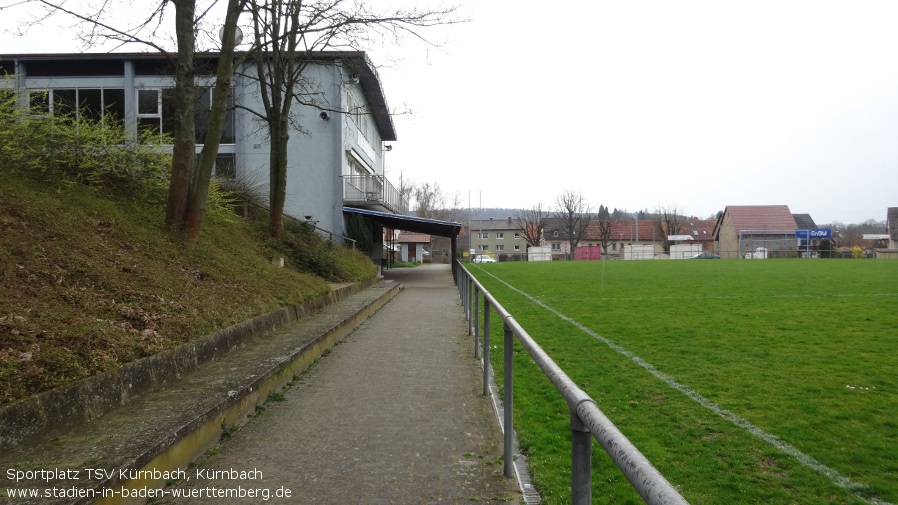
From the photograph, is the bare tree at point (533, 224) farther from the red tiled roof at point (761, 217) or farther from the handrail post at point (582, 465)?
the handrail post at point (582, 465)

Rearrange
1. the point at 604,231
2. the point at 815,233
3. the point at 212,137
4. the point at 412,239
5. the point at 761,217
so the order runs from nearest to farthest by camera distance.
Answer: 1. the point at 212,137
2. the point at 815,233
3. the point at 412,239
4. the point at 761,217
5. the point at 604,231

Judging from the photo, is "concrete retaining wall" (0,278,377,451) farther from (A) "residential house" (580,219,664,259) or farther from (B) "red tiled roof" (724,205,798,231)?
(A) "residential house" (580,219,664,259)

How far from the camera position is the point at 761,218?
8462 centimetres

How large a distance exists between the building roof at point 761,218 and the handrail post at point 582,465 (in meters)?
88.2

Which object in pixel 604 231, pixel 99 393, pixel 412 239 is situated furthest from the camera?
pixel 604 231

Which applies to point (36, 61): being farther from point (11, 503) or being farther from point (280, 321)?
point (11, 503)

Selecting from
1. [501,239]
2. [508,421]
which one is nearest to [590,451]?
[508,421]

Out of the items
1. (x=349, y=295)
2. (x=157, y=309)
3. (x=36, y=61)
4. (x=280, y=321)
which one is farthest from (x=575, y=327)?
(x=36, y=61)

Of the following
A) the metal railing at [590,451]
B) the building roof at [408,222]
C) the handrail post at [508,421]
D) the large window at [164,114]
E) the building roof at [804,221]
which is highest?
the large window at [164,114]

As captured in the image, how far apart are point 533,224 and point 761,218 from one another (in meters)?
37.1

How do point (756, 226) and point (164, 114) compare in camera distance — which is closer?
point (164, 114)

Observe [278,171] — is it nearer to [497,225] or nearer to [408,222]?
[408,222]

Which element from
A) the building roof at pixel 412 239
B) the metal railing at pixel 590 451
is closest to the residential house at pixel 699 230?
the building roof at pixel 412 239

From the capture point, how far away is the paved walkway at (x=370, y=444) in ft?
12.5
